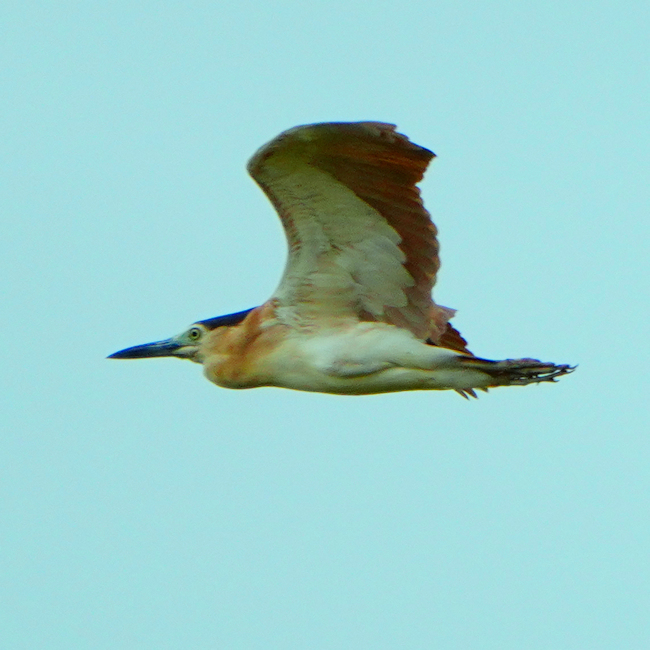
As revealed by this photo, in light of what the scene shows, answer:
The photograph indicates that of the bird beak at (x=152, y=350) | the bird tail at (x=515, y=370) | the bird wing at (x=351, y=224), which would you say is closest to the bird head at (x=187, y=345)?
the bird beak at (x=152, y=350)

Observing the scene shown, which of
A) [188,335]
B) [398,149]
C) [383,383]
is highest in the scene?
[398,149]

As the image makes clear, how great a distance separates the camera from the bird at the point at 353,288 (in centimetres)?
885

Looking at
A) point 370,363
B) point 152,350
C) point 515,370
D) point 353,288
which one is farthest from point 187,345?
point 515,370

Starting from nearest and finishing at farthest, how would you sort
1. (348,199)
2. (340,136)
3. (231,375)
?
(340,136) < (348,199) < (231,375)

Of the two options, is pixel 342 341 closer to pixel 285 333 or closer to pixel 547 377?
pixel 285 333

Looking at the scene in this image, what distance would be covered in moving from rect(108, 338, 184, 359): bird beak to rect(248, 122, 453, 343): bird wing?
1.51 m

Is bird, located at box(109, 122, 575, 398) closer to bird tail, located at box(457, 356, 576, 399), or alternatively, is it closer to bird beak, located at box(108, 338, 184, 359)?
bird tail, located at box(457, 356, 576, 399)

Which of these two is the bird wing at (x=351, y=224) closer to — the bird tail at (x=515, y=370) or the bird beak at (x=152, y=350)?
the bird tail at (x=515, y=370)

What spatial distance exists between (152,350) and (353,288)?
2.38 metres

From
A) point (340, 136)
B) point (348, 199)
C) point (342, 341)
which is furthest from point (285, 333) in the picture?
point (340, 136)

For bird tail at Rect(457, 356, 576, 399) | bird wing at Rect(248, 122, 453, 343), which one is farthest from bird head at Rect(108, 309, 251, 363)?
bird tail at Rect(457, 356, 576, 399)

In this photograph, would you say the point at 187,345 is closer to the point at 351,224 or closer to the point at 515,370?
the point at 351,224

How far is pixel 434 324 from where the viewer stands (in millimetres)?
10305

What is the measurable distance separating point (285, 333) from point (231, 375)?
27.6 inches
